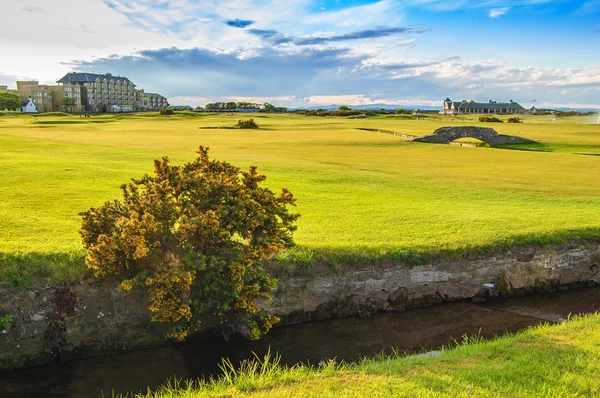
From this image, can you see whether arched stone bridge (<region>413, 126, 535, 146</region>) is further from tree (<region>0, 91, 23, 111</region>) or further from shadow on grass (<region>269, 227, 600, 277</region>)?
tree (<region>0, 91, 23, 111</region>)

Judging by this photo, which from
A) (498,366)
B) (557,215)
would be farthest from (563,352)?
(557,215)

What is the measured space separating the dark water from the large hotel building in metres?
157

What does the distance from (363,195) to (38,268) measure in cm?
1445

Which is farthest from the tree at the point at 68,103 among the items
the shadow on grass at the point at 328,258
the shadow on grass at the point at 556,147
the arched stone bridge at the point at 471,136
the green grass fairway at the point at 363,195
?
the shadow on grass at the point at 328,258

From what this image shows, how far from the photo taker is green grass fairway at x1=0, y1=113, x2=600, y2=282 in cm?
1427

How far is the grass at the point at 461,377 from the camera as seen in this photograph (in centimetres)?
714

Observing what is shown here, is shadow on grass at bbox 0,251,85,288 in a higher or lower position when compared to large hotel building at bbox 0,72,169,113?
lower

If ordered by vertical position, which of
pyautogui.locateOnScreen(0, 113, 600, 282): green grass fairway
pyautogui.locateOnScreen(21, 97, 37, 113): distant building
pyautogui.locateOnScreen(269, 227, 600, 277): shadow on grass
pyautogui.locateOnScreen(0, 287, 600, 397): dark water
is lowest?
pyautogui.locateOnScreen(0, 287, 600, 397): dark water

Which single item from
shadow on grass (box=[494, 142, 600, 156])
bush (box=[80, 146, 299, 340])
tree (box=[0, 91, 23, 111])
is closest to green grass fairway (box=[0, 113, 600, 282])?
bush (box=[80, 146, 299, 340])

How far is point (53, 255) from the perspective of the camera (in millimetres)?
11945

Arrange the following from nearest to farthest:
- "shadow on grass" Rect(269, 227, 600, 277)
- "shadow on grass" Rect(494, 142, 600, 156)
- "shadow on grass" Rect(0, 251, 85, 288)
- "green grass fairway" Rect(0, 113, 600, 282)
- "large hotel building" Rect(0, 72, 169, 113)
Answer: "shadow on grass" Rect(0, 251, 85, 288) → "shadow on grass" Rect(269, 227, 600, 277) → "green grass fairway" Rect(0, 113, 600, 282) → "shadow on grass" Rect(494, 142, 600, 156) → "large hotel building" Rect(0, 72, 169, 113)

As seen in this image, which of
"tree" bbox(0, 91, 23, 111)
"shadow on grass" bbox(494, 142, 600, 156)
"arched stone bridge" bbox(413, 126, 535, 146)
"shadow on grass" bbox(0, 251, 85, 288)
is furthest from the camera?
"tree" bbox(0, 91, 23, 111)

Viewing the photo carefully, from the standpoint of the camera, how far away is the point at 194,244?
10977mm

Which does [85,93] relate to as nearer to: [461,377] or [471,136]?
[471,136]
